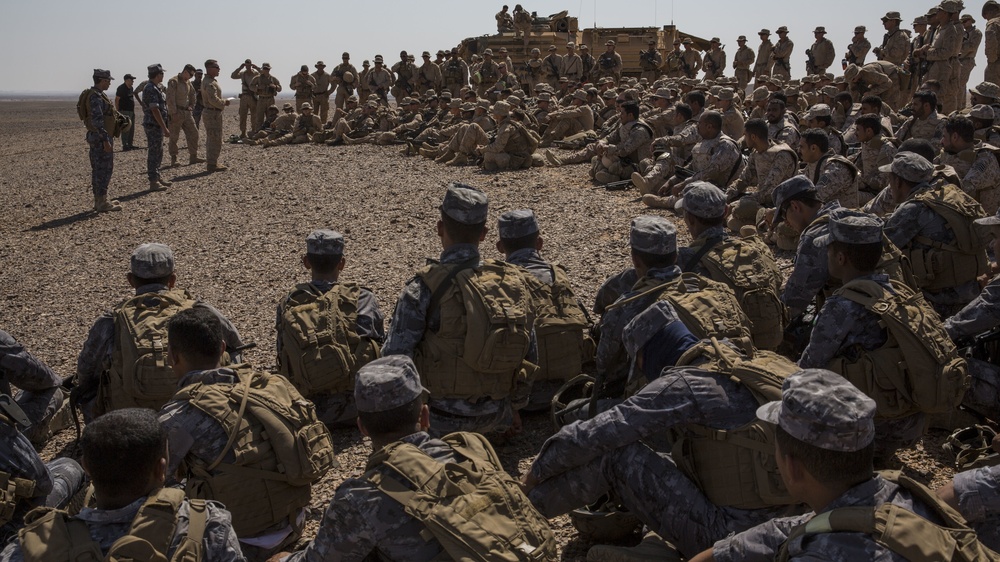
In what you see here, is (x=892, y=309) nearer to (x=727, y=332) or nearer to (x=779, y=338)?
(x=727, y=332)

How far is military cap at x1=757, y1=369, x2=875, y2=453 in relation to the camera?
9.31ft

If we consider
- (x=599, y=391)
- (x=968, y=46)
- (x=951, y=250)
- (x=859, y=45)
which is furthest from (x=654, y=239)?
(x=859, y=45)

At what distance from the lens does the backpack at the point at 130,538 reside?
117 inches

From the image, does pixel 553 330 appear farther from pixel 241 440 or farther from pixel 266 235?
pixel 266 235

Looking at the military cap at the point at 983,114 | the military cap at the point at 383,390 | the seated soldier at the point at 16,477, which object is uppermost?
the military cap at the point at 983,114

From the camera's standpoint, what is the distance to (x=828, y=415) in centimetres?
284

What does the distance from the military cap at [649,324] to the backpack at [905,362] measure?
124cm

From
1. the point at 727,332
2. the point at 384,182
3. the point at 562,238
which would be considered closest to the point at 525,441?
the point at 727,332

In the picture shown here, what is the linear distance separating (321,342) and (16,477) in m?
2.18

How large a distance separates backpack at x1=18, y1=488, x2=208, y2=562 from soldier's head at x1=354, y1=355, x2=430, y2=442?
75 cm

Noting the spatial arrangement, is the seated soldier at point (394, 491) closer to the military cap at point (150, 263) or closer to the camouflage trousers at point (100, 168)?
the military cap at point (150, 263)

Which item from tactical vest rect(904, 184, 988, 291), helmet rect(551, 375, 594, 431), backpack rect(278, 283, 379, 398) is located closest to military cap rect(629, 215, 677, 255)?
helmet rect(551, 375, 594, 431)

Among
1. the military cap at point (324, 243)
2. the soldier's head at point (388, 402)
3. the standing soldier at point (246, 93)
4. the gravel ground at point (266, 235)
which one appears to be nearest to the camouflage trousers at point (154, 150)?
the gravel ground at point (266, 235)

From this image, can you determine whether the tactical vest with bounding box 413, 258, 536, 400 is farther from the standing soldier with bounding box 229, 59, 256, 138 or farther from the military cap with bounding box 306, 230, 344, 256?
the standing soldier with bounding box 229, 59, 256, 138
